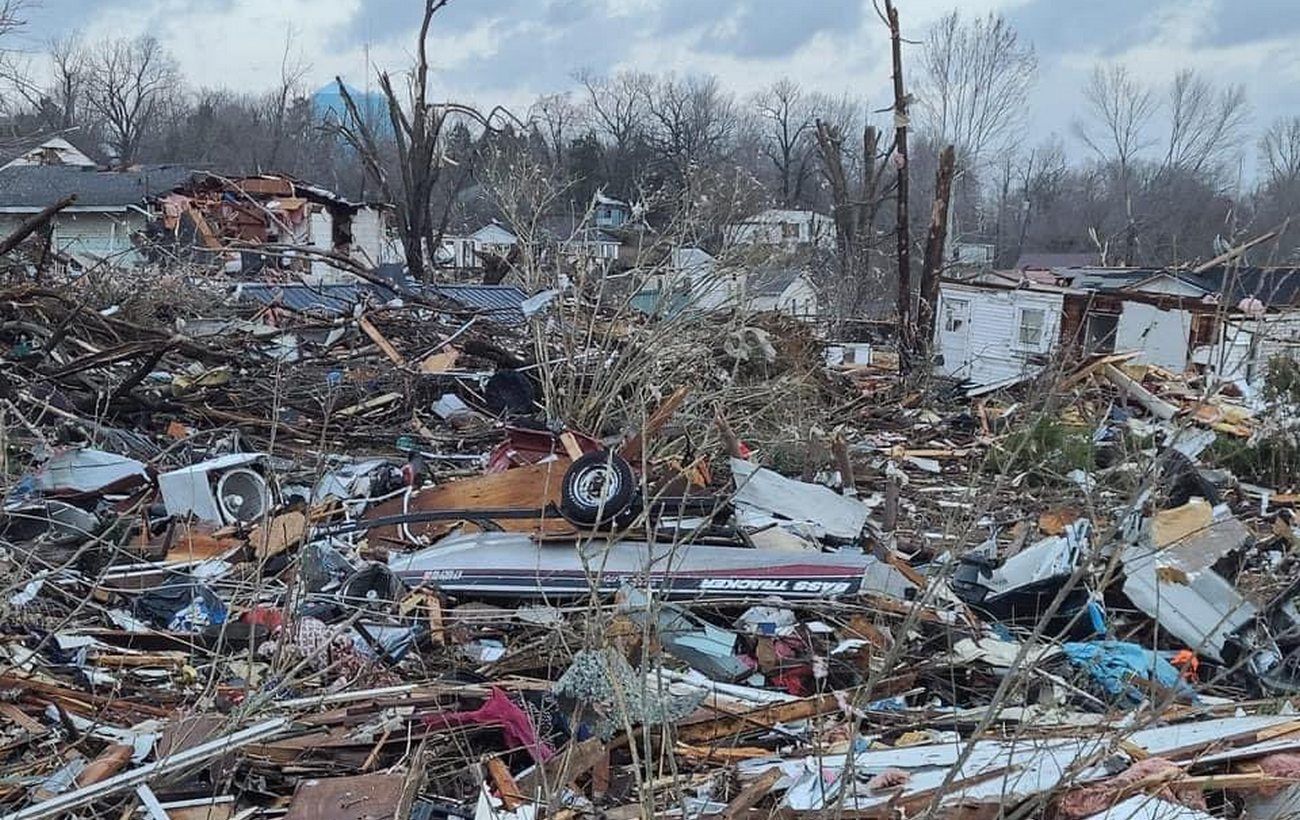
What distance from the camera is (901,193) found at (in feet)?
50.8

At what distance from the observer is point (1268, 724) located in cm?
350

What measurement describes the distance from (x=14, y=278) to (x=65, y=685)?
8.81 meters

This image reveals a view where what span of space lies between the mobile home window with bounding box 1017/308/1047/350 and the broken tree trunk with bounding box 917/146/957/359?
14.3 ft

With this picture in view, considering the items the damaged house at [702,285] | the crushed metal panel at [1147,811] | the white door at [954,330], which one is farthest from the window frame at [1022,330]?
the crushed metal panel at [1147,811]

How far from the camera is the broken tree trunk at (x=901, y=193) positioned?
15.0m

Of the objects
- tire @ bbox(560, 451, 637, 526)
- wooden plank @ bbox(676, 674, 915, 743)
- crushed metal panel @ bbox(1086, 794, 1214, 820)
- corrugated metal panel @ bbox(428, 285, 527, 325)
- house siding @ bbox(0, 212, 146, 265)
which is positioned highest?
house siding @ bbox(0, 212, 146, 265)

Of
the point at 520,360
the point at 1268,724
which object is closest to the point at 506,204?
the point at 520,360

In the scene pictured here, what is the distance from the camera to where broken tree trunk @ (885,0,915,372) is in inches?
590

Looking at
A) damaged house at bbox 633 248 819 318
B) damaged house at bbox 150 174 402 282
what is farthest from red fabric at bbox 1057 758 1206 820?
damaged house at bbox 150 174 402 282

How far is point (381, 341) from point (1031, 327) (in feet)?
41.8

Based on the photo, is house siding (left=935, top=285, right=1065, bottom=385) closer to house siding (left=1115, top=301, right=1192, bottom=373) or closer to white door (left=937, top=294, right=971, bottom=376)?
white door (left=937, top=294, right=971, bottom=376)

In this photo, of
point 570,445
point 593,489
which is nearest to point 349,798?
point 593,489

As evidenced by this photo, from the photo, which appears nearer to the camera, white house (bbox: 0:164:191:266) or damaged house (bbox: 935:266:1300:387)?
damaged house (bbox: 935:266:1300:387)

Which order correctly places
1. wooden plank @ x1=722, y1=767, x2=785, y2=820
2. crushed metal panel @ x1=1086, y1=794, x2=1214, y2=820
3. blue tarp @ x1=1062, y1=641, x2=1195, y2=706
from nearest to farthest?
1. crushed metal panel @ x1=1086, y1=794, x2=1214, y2=820
2. wooden plank @ x1=722, y1=767, x2=785, y2=820
3. blue tarp @ x1=1062, y1=641, x2=1195, y2=706
